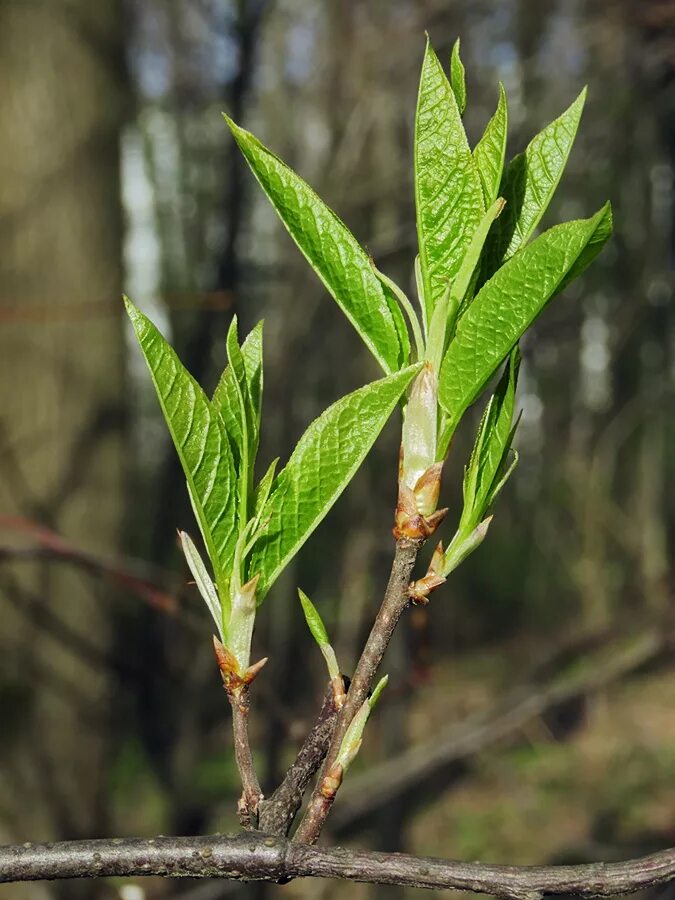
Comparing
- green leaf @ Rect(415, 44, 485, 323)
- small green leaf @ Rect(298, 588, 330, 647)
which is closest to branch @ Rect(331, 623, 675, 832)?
small green leaf @ Rect(298, 588, 330, 647)

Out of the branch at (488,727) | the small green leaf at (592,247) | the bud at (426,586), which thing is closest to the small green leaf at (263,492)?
the bud at (426,586)

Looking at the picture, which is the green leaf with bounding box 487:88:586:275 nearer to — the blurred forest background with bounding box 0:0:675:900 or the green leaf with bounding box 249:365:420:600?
the green leaf with bounding box 249:365:420:600

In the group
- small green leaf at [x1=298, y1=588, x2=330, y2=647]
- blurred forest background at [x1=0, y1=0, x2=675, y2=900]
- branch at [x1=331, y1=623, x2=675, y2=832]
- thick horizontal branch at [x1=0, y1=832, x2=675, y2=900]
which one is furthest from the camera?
blurred forest background at [x1=0, y1=0, x2=675, y2=900]

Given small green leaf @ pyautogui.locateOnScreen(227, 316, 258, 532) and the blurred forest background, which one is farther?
the blurred forest background

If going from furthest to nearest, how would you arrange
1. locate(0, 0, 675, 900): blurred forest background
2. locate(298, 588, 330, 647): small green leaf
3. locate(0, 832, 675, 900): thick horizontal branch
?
locate(0, 0, 675, 900): blurred forest background
locate(298, 588, 330, 647): small green leaf
locate(0, 832, 675, 900): thick horizontal branch

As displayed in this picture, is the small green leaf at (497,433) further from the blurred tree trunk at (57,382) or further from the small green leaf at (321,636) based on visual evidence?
the blurred tree trunk at (57,382)

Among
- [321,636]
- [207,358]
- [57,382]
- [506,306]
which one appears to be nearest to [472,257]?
[506,306]

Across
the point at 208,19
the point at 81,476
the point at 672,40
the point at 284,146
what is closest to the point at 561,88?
the point at 672,40

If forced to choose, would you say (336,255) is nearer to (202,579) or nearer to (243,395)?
(243,395)
